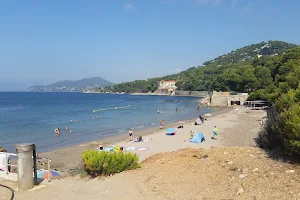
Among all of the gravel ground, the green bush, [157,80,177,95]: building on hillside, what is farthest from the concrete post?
[157,80,177,95]: building on hillside

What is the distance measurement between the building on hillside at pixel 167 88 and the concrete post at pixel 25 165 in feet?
531

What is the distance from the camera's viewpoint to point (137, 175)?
29.3ft

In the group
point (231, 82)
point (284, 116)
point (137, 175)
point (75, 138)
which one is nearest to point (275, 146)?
point (284, 116)

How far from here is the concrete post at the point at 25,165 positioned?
794 cm

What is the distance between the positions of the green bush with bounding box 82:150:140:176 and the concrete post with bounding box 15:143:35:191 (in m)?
1.95

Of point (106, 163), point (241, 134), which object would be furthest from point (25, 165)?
point (241, 134)

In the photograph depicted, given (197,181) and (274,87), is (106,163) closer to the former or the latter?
(197,181)

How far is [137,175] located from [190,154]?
255 centimetres

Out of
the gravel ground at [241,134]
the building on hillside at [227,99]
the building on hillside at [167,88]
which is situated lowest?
the gravel ground at [241,134]

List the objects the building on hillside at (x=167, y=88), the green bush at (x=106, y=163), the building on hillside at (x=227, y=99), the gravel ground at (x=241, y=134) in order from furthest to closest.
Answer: the building on hillside at (x=167, y=88) → the building on hillside at (x=227, y=99) → the gravel ground at (x=241, y=134) → the green bush at (x=106, y=163)

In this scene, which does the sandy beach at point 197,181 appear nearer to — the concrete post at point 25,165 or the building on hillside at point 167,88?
the concrete post at point 25,165

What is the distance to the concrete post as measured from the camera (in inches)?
313

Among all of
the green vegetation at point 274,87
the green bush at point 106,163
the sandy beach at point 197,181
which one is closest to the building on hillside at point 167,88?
the green vegetation at point 274,87

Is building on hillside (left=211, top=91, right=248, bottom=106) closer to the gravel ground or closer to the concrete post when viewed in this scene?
the gravel ground
